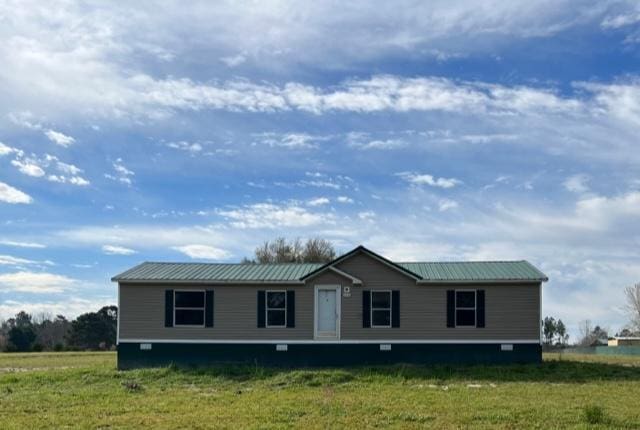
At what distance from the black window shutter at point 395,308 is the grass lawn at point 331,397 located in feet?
7.01

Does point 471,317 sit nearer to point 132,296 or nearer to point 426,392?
point 426,392

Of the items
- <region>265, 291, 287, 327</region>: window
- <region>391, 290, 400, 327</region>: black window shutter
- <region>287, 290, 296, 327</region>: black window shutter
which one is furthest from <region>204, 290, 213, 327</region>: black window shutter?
<region>391, 290, 400, 327</region>: black window shutter

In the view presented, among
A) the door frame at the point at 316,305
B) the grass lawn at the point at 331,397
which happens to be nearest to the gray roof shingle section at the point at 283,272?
the door frame at the point at 316,305

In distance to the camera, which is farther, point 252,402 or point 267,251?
point 267,251

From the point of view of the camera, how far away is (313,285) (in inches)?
949

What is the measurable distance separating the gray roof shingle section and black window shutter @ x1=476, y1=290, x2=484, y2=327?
525 mm

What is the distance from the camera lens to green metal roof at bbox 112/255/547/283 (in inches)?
934

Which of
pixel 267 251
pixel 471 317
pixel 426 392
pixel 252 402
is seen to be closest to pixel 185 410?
pixel 252 402

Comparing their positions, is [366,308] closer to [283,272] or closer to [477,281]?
[283,272]

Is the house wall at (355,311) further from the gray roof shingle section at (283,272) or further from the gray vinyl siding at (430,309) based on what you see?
the gray roof shingle section at (283,272)

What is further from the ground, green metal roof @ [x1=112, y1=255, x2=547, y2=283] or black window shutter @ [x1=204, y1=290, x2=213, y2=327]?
green metal roof @ [x1=112, y1=255, x2=547, y2=283]

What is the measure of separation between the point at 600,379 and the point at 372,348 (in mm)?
6918

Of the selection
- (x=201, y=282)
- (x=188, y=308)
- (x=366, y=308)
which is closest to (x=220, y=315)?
(x=188, y=308)

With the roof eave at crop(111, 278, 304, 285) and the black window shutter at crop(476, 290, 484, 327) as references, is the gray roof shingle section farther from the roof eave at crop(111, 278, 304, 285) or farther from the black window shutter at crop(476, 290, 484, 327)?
the black window shutter at crop(476, 290, 484, 327)
